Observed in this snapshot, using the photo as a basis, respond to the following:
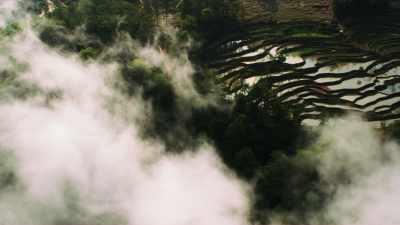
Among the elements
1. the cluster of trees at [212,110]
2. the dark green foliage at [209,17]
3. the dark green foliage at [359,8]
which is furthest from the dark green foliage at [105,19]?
the dark green foliage at [359,8]

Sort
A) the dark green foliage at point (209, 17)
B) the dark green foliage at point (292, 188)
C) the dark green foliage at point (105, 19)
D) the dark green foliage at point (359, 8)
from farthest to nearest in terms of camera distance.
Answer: the dark green foliage at point (209, 17)
the dark green foliage at point (359, 8)
the dark green foliage at point (105, 19)
the dark green foliage at point (292, 188)

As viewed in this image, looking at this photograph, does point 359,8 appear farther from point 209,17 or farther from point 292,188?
point 292,188

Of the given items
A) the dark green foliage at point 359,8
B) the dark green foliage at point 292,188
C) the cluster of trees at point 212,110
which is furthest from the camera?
the dark green foliage at point 359,8

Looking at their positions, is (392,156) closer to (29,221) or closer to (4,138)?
(29,221)

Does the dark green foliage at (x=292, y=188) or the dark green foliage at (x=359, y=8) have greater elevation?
the dark green foliage at (x=359, y=8)

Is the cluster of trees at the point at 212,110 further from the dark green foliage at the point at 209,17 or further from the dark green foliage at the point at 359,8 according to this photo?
the dark green foliage at the point at 359,8

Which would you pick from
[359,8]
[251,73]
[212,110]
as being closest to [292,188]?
[212,110]

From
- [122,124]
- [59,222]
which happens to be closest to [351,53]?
[122,124]

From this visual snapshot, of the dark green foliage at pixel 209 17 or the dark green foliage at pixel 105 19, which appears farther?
the dark green foliage at pixel 209 17

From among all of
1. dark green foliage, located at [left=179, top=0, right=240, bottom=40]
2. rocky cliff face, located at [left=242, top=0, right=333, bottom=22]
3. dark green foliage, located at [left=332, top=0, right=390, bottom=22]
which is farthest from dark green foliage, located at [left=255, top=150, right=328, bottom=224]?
rocky cliff face, located at [left=242, top=0, right=333, bottom=22]
